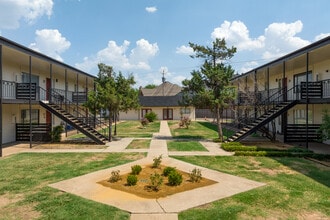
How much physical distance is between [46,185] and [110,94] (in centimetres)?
1010

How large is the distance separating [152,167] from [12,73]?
45.4 feet

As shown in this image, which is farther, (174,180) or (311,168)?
(311,168)

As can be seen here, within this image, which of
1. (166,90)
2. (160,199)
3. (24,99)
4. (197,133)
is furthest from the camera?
(166,90)

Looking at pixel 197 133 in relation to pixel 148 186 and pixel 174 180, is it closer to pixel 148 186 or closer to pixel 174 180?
pixel 174 180

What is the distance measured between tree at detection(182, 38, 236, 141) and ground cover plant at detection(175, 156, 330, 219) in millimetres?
6848

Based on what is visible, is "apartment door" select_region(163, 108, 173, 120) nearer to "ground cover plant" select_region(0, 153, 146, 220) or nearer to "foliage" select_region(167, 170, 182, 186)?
"ground cover plant" select_region(0, 153, 146, 220)

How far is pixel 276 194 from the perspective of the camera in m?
7.75

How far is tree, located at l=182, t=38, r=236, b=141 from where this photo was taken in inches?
720

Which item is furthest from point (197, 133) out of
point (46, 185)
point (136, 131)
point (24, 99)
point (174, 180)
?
point (46, 185)

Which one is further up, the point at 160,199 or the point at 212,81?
the point at 212,81

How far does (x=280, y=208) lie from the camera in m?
6.74

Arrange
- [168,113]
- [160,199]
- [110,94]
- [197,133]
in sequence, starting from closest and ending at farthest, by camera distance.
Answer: [160,199]
[110,94]
[197,133]
[168,113]

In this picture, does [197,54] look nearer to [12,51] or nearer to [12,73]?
[12,51]

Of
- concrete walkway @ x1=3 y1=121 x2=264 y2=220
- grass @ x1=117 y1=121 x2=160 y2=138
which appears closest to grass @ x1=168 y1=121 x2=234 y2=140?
grass @ x1=117 y1=121 x2=160 y2=138
